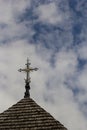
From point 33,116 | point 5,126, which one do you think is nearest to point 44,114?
point 33,116

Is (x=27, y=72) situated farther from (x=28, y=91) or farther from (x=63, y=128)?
(x=63, y=128)

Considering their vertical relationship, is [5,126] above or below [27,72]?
below

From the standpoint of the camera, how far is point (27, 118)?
21312 millimetres

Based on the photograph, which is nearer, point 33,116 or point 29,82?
point 33,116

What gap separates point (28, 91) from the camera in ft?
76.7

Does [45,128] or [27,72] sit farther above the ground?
[27,72]

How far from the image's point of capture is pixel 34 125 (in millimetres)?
20750

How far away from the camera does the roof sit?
20.7 metres

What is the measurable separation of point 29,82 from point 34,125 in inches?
134

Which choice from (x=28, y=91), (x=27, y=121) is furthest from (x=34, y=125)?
(x=28, y=91)

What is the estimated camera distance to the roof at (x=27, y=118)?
20.7 meters

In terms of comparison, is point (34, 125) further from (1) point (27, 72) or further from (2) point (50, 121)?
(1) point (27, 72)

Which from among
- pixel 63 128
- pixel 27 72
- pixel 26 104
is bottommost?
pixel 63 128

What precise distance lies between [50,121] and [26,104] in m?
1.91
